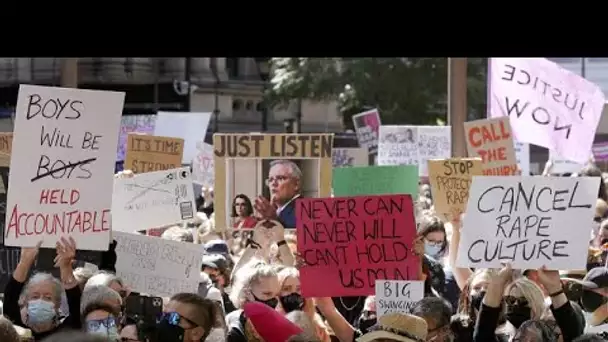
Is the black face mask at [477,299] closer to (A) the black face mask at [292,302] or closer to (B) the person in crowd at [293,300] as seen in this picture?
(B) the person in crowd at [293,300]

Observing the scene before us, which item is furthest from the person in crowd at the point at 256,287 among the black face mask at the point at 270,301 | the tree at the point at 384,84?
the tree at the point at 384,84

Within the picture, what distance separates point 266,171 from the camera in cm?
993

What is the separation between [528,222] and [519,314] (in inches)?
33.3

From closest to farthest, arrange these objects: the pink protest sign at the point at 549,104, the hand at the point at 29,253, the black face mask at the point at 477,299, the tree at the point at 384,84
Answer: the black face mask at the point at 477,299
the hand at the point at 29,253
the pink protest sign at the point at 549,104
the tree at the point at 384,84

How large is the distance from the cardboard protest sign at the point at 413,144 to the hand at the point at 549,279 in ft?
31.7

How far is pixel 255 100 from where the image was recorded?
4031cm

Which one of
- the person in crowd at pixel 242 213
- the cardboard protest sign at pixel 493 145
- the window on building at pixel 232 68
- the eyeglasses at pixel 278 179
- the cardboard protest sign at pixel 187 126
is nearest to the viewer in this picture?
the eyeglasses at pixel 278 179

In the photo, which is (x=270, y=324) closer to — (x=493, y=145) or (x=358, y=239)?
(x=358, y=239)

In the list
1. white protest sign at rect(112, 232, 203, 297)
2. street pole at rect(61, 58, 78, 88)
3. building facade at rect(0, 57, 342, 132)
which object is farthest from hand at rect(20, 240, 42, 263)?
building facade at rect(0, 57, 342, 132)

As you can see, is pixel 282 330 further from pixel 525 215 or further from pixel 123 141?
pixel 123 141

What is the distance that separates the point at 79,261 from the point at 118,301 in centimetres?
168

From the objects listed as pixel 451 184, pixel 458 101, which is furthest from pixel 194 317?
pixel 458 101

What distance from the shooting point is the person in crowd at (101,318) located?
6.11m
